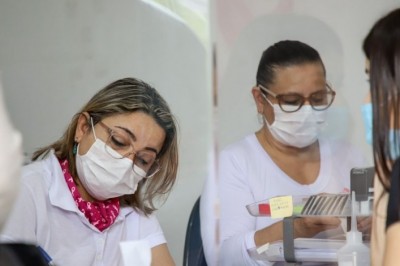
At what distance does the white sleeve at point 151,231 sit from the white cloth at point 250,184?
233mm

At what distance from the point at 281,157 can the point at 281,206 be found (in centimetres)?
19

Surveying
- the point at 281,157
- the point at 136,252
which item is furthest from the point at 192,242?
the point at 281,157

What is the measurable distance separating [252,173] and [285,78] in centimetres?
37

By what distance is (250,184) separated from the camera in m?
3.17

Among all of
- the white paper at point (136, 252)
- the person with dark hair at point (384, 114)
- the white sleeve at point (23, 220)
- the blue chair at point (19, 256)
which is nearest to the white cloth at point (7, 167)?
the blue chair at point (19, 256)

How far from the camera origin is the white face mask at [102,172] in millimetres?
2908

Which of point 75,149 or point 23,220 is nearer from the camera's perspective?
point 23,220

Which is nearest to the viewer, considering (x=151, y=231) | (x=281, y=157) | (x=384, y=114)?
(x=384, y=114)

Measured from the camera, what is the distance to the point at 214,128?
3123 mm

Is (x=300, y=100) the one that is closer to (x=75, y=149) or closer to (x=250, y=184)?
(x=250, y=184)

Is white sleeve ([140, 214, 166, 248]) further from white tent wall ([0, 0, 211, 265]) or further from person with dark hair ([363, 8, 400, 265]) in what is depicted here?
person with dark hair ([363, 8, 400, 265])

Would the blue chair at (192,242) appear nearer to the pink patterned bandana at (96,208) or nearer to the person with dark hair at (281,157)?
the person with dark hair at (281,157)

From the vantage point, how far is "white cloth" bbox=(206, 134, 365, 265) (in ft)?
10.3

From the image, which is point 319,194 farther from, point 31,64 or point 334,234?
point 31,64
